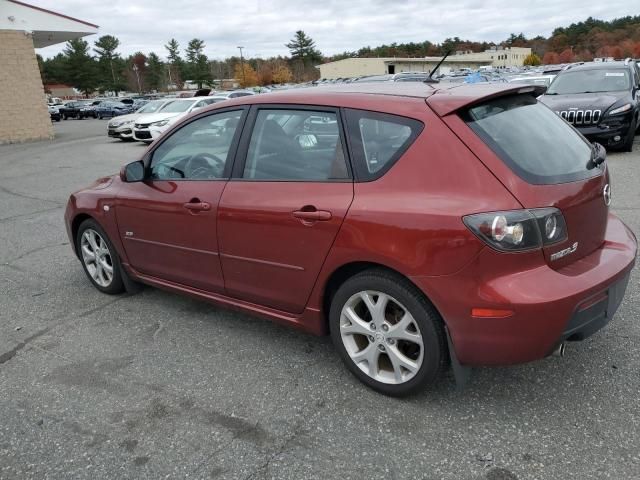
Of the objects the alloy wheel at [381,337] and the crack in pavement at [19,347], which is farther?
the crack in pavement at [19,347]

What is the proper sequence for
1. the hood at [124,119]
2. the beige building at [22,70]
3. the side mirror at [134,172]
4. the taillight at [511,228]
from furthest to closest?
the beige building at [22,70] → the hood at [124,119] → the side mirror at [134,172] → the taillight at [511,228]

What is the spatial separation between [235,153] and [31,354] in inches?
76.6

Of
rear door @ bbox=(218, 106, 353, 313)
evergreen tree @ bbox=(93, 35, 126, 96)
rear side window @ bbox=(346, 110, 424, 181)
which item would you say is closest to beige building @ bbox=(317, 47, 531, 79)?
evergreen tree @ bbox=(93, 35, 126, 96)

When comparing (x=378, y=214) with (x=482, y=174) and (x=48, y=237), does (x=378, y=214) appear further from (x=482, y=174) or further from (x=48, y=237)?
(x=48, y=237)

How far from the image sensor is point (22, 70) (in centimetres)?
2189

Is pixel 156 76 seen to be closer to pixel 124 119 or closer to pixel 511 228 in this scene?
pixel 124 119

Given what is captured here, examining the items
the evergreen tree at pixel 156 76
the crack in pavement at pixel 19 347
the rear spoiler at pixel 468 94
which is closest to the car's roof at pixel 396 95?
the rear spoiler at pixel 468 94

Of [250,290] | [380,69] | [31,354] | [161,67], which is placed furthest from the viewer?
[161,67]

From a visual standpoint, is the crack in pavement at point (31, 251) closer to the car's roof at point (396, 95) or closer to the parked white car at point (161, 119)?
the car's roof at point (396, 95)

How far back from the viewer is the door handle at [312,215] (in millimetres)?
2834

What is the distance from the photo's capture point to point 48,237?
6680mm

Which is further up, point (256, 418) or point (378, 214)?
point (378, 214)

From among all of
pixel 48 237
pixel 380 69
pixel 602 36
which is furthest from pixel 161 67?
pixel 48 237

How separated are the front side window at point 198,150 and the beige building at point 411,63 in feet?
288
